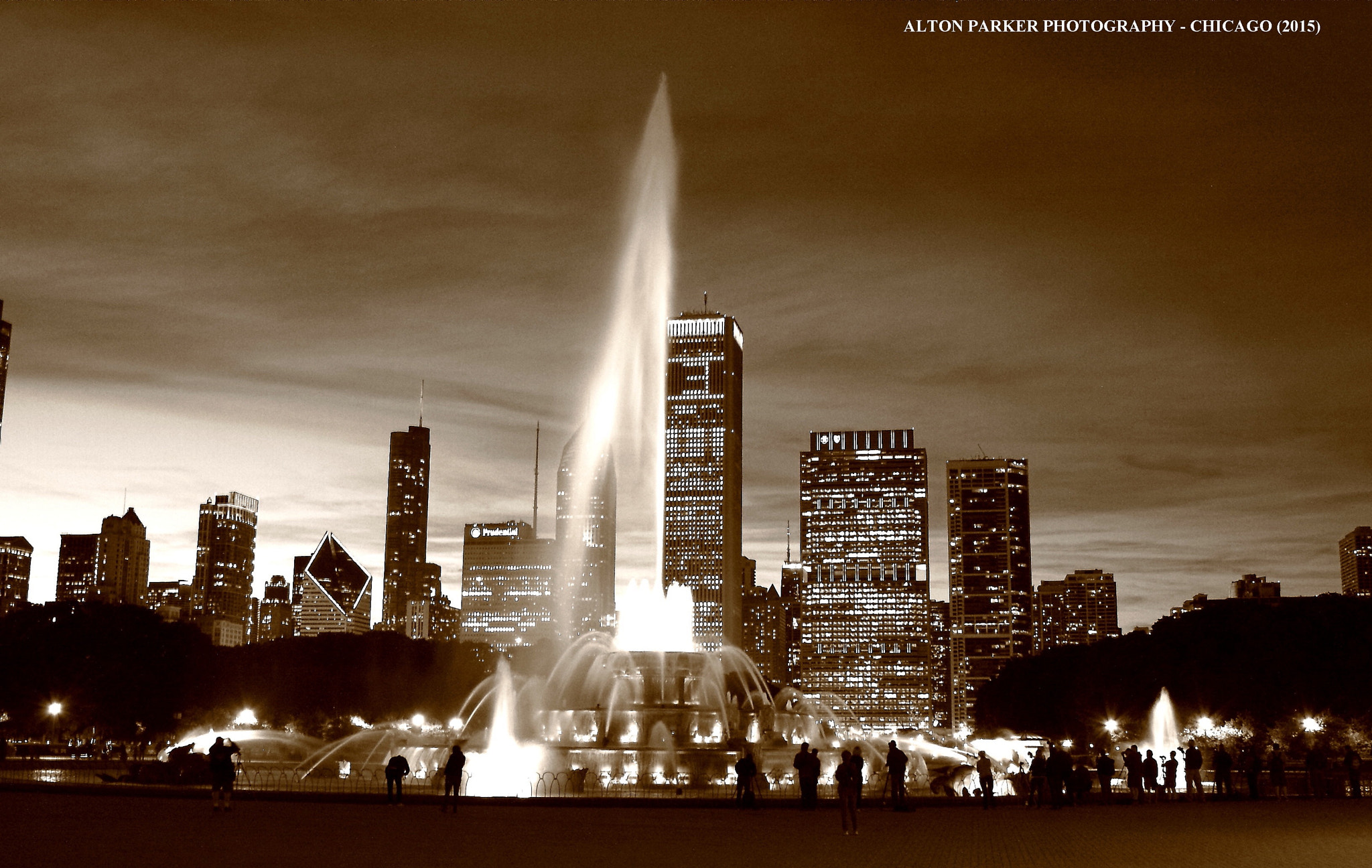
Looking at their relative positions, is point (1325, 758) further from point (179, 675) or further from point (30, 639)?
point (30, 639)

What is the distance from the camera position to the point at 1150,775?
4200 cm

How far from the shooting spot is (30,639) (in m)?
88.7

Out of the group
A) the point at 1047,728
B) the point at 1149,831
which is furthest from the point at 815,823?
the point at 1047,728

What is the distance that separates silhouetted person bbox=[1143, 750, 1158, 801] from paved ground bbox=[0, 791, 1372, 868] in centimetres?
346

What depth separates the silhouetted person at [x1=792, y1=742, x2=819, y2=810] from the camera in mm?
35906

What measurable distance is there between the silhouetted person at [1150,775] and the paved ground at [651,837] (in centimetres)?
346

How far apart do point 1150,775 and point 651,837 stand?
21.0m

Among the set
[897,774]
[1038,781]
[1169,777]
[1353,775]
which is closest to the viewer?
[897,774]

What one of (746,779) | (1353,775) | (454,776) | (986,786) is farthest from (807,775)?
(1353,775)

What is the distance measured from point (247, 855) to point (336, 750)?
43.9 meters

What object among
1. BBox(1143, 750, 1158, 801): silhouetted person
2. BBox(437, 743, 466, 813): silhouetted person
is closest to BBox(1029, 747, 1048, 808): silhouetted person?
BBox(1143, 750, 1158, 801): silhouetted person

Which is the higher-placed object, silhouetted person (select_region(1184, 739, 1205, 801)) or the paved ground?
silhouetted person (select_region(1184, 739, 1205, 801))

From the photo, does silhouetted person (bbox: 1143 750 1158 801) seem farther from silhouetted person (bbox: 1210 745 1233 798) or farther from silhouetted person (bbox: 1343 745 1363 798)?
silhouetted person (bbox: 1343 745 1363 798)

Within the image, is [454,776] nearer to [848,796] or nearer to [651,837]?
[651,837]
